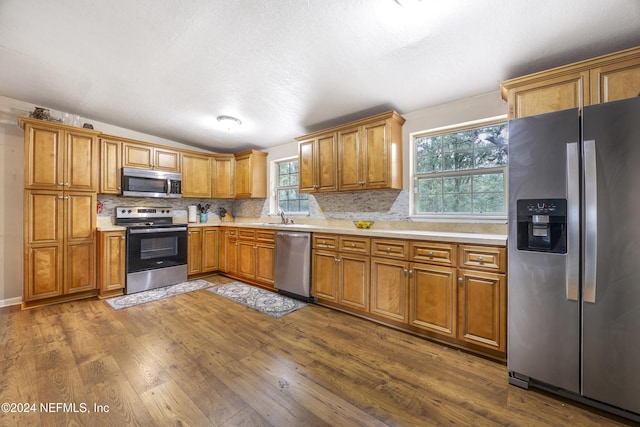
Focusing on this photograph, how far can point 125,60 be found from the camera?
7.40ft

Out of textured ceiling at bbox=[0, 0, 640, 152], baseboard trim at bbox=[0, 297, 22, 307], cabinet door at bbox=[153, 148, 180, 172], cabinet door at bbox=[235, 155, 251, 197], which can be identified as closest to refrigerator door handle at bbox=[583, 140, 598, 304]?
textured ceiling at bbox=[0, 0, 640, 152]

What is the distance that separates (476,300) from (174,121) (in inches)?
167

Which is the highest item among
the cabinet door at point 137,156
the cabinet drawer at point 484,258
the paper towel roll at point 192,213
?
the cabinet door at point 137,156

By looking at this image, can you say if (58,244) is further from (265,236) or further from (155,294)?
(265,236)

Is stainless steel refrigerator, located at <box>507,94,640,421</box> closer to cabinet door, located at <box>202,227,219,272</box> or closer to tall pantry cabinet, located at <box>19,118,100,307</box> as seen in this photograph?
cabinet door, located at <box>202,227,219,272</box>

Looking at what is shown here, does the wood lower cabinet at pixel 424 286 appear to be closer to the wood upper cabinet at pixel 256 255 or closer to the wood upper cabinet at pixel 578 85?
the wood upper cabinet at pixel 256 255

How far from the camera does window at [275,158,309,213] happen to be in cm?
455

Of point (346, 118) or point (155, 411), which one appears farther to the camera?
point (346, 118)

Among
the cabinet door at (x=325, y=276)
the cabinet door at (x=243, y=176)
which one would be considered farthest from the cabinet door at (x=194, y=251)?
the cabinet door at (x=325, y=276)

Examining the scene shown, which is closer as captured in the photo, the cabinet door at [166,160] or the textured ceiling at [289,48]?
the textured ceiling at [289,48]

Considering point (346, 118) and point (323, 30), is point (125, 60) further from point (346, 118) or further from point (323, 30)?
point (346, 118)

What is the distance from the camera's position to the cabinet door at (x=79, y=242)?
3354 millimetres

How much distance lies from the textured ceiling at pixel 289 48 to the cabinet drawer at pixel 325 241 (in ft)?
5.21

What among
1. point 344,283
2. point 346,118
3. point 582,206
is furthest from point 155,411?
point 346,118
